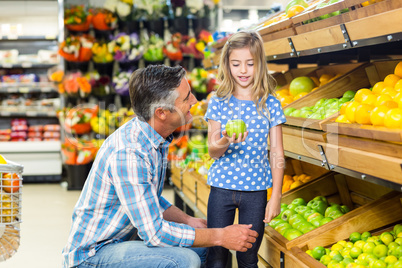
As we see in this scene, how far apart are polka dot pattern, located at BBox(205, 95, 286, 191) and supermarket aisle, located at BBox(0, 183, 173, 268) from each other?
2.01 meters

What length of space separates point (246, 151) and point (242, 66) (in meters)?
0.37

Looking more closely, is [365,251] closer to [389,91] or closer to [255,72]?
[389,91]

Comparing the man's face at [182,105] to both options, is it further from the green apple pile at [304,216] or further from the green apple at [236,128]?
the green apple pile at [304,216]

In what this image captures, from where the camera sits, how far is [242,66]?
2227 millimetres

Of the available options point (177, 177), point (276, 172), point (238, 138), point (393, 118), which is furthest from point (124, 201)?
point (177, 177)

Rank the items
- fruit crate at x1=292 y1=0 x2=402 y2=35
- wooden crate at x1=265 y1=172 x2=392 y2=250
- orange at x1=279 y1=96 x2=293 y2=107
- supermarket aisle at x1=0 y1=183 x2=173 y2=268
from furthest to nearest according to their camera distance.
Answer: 1. supermarket aisle at x1=0 y1=183 x2=173 y2=268
2. orange at x1=279 y1=96 x2=293 y2=107
3. wooden crate at x1=265 y1=172 x2=392 y2=250
4. fruit crate at x1=292 y1=0 x2=402 y2=35

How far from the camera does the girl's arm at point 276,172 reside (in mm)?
2119

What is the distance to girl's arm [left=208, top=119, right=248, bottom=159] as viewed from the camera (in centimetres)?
197

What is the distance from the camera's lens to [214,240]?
183 cm

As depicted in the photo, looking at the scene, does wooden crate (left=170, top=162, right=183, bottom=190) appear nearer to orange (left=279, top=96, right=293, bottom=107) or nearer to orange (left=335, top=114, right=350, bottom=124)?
orange (left=279, top=96, right=293, bottom=107)

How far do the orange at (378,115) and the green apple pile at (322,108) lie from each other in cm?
55

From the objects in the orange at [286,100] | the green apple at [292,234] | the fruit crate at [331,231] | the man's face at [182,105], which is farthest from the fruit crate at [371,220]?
the orange at [286,100]

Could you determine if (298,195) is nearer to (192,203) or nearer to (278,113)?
(278,113)

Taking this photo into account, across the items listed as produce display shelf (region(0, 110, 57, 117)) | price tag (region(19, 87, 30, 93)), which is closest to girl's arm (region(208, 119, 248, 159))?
produce display shelf (region(0, 110, 57, 117))
